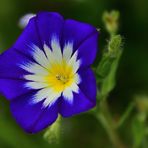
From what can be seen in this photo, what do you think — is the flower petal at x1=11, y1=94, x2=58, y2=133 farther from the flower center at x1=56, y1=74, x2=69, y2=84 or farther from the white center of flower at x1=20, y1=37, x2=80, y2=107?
the flower center at x1=56, y1=74, x2=69, y2=84

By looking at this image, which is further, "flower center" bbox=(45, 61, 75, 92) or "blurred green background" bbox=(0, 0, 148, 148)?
"blurred green background" bbox=(0, 0, 148, 148)

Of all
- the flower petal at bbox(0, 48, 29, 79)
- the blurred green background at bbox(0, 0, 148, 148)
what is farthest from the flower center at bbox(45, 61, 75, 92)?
the blurred green background at bbox(0, 0, 148, 148)

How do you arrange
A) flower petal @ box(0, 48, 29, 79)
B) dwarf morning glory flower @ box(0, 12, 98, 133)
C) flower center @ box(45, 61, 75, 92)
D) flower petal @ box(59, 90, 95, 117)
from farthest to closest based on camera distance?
flower center @ box(45, 61, 75, 92), flower petal @ box(0, 48, 29, 79), dwarf morning glory flower @ box(0, 12, 98, 133), flower petal @ box(59, 90, 95, 117)

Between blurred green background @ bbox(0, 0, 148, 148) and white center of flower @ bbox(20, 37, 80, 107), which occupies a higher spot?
white center of flower @ bbox(20, 37, 80, 107)

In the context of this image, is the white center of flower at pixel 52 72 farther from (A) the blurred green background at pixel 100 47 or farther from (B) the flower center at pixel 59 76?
(A) the blurred green background at pixel 100 47

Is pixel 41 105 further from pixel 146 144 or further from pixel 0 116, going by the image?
pixel 0 116

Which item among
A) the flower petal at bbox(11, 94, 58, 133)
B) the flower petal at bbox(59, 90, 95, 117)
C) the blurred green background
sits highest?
the flower petal at bbox(59, 90, 95, 117)

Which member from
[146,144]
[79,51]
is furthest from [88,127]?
[79,51]

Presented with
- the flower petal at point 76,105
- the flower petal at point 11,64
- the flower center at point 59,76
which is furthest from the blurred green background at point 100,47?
the flower petal at point 76,105
